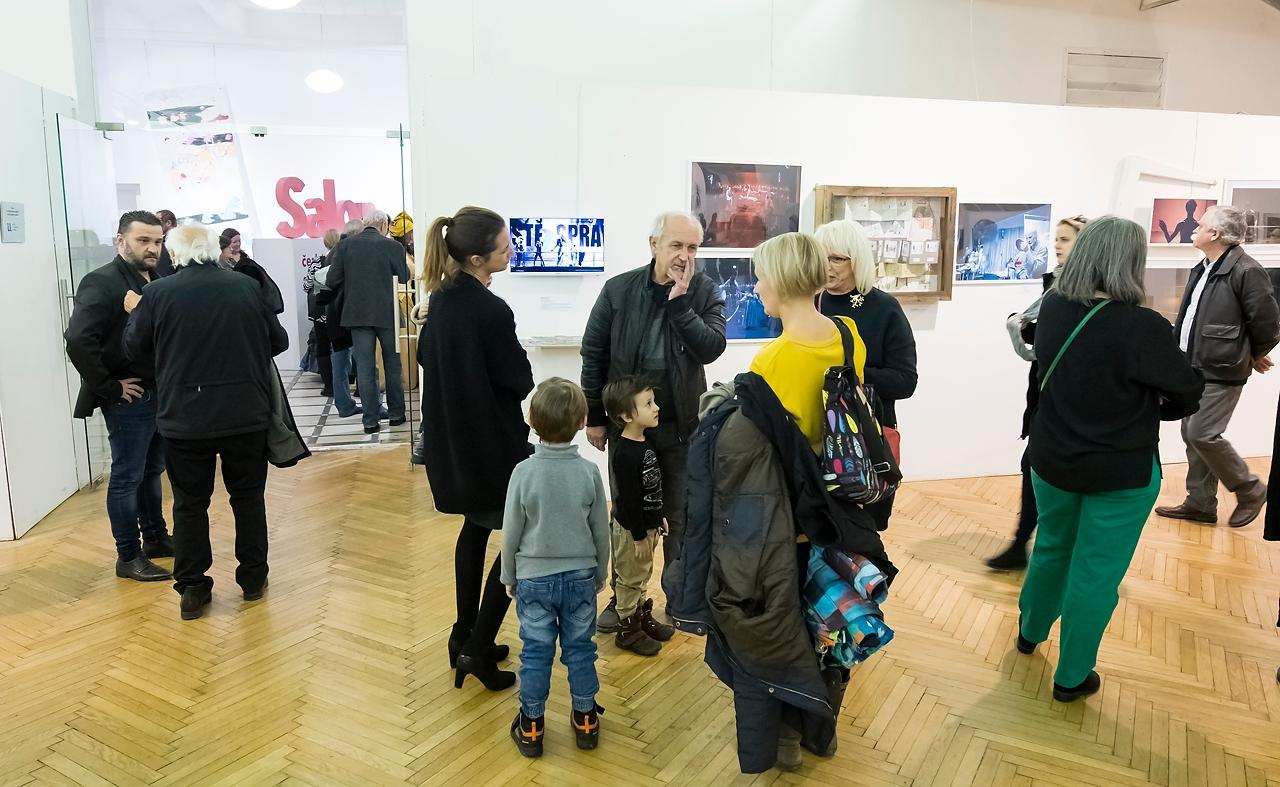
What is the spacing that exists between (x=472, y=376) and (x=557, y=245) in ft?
8.16

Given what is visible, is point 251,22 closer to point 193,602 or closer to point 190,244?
point 190,244

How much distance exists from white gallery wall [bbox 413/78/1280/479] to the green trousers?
264 centimetres

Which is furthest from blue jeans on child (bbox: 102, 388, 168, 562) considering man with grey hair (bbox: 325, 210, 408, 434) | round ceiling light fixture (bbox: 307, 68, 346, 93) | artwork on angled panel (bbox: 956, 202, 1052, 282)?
round ceiling light fixture (bbox: 307, 68, 346, 93)

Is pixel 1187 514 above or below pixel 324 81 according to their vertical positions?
below

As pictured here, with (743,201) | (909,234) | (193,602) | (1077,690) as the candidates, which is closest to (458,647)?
(193,602)

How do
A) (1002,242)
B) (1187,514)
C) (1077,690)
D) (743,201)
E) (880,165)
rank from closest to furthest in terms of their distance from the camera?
(1077,690) → (1187,514) → (743,201) → (880,165) → (1002,242)

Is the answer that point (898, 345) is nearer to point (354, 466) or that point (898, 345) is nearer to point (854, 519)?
point (854, 519)

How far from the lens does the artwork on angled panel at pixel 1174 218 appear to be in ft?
20.3

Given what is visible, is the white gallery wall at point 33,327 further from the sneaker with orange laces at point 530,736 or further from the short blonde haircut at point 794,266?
the short blonde haircut at point 794,266

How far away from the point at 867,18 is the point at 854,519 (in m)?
5.26

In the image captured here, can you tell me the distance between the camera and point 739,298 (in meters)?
5.61

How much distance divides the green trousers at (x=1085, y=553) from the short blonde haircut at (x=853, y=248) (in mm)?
956

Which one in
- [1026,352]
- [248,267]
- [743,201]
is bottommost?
[1026,352]

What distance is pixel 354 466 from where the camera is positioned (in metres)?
6.43
